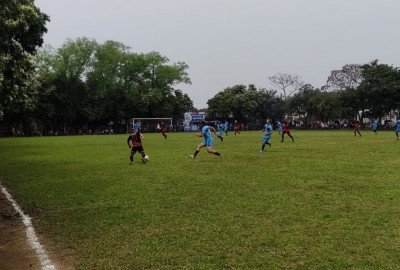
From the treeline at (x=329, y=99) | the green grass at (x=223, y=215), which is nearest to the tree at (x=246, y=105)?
the treeline at (x=329, y=99)

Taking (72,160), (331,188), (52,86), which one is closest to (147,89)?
(52,86)

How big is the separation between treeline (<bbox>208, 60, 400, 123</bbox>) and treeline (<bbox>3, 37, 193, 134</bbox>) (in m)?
10.3

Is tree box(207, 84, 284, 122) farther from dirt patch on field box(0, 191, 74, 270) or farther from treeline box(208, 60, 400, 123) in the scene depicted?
dirt patch on field box(0, 191, 74, 270)

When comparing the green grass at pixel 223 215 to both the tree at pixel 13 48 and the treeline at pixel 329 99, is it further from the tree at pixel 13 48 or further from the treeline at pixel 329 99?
the treeline at pixel 329 99

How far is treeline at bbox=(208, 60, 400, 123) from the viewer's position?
65.5m

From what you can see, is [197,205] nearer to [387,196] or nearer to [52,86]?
[387,196]

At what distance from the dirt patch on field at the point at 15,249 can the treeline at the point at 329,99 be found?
62.2 meters

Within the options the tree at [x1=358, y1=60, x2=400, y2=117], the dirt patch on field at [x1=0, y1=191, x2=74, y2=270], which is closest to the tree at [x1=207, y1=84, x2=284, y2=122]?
the tree at [x1=358, y1=60, x2=400, y2=117]

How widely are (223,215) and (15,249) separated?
3832mm

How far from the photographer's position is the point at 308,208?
932cm

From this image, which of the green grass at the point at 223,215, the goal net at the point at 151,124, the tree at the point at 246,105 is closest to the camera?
the green grass at the point at 223,215

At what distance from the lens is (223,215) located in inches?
353

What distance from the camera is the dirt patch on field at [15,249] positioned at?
6.61 m

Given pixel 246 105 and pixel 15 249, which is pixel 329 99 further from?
pixel 15 249
